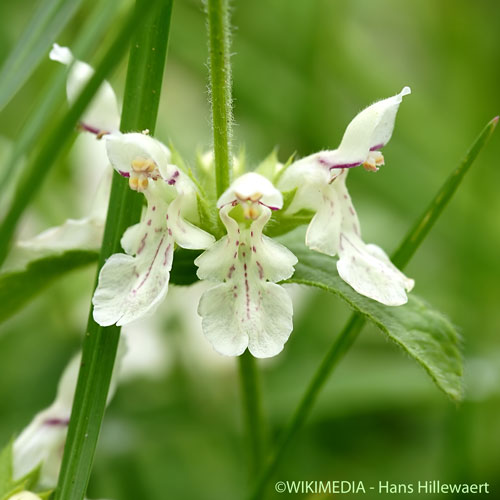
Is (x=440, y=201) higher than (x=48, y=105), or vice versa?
(x=440, y=201)

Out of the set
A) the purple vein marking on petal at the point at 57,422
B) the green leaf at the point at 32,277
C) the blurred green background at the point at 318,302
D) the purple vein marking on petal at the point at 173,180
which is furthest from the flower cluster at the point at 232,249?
the blurred green background at the point at 318,302

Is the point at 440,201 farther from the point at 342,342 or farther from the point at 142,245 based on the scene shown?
the point at 142,245

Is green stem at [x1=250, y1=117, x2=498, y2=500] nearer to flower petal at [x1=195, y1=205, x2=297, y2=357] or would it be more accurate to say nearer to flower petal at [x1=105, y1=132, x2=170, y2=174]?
flower petal at [x1=195, y1=205, x2=297, y2=357]

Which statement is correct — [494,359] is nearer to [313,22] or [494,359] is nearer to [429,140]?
[429,140]

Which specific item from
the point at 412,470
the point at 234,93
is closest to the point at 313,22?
the point at 234,93

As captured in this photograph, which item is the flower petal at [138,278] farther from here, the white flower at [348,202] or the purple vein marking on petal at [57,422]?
the purple vein marking on petal at [57,422]

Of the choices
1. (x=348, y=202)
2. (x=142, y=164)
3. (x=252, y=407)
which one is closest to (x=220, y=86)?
(x=142, y=164)
